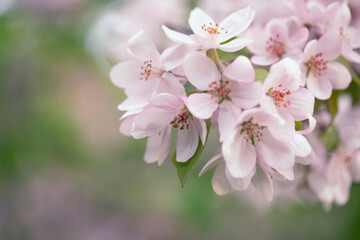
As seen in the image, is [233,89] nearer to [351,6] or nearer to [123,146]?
[351,6]

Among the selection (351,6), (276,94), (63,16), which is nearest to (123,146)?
(63,16)

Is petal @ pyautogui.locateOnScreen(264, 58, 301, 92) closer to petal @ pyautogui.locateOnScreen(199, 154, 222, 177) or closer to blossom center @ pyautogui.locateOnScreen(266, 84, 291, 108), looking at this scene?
blossom center @ pyautogui.locateOnScreen(266, 84, 291, 108)

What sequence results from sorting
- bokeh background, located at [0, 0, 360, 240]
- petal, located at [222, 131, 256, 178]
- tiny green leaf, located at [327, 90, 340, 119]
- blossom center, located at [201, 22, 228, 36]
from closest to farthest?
petal, located at [222, 131, 256, 178]
blossom center, located at [201, 22, 228, 36]
tiny green leaf, located at [327, 90, 340, 119]
bokeh background, located at [0, 0, 360, 240]

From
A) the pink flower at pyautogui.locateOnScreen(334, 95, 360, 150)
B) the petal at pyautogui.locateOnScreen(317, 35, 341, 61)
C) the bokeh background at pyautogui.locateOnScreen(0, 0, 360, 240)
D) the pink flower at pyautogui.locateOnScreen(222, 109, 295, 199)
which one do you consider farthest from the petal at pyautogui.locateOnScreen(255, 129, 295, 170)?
the bokeh background at pyautogui.locateOnScreen(0, 0, 360, 240)

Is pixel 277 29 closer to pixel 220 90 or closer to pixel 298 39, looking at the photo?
pixel 298 39

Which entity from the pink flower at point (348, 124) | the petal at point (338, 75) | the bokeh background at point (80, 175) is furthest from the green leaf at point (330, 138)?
the bokeh background at point (80, 175)

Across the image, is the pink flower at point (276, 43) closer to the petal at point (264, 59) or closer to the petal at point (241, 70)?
the petal at point (264, 59)
